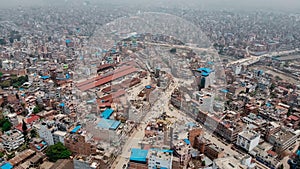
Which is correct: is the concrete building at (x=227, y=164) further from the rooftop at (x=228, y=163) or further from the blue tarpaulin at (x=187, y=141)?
the blue tarpaulin at (x=187, y=141)

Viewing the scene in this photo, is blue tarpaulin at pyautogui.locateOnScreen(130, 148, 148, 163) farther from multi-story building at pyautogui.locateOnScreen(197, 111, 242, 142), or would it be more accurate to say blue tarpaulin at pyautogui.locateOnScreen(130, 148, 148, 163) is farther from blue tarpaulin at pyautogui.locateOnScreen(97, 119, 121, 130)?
multi-story building at pyautogui.locateOnScreen(197, 111, 242, 142)

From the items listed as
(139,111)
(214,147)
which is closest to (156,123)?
(139,111)

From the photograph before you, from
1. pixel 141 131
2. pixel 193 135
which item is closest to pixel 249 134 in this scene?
pixel 193 135

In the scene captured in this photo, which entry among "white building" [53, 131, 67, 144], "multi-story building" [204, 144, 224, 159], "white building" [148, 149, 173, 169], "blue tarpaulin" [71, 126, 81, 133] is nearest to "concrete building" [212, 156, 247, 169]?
"multi-story building" [204, 144, 224, 159]

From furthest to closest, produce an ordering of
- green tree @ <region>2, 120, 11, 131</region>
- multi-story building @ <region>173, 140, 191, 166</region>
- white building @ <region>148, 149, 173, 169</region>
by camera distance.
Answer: green tree @ <region>2, 120, 11, 131</region> → multi-story building @ <region>173, 140, 191, 166</region> → white building @ <region>148, 149, 173, 169</region>

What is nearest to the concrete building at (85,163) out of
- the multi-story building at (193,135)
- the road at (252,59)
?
the multi-story building at (193,135)

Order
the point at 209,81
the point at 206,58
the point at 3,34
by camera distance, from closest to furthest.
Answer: the point at 209,81, the point at 206,58, the point at 3,34

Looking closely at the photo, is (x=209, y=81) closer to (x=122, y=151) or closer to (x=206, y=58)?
(x=206, y=58)
